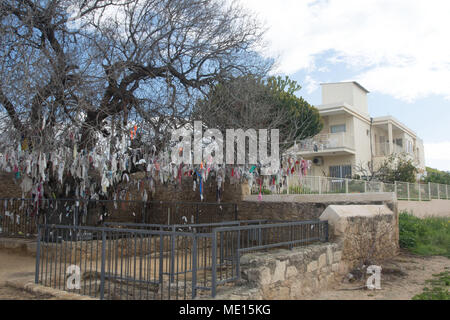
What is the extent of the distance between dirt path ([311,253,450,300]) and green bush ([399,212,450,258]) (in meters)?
0.52

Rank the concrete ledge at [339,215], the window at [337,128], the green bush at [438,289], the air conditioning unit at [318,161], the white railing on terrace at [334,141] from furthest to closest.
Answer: the air conditioning unit at [318,161] → the window at [337,128] → the white railing on terrace at [334,141] → the concrete ledge at [339,215] → the green bush at [438,289]

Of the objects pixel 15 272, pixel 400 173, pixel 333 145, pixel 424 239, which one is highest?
pixel 333 145

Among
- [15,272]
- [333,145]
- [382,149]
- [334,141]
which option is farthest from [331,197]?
[382,149]

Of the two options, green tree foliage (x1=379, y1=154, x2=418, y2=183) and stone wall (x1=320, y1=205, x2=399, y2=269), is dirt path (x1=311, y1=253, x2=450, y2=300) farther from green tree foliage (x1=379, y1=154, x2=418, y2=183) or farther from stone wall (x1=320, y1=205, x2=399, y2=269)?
green tree foliage (x1=379, y1=154, x2=418, y2=183)

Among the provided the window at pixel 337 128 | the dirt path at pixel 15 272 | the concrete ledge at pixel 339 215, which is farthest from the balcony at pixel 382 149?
the dirt path at pixel 15 272

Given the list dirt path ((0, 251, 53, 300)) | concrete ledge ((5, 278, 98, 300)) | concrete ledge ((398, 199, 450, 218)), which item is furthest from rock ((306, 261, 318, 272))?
concrete ledge ((398, 199, 450, 218))

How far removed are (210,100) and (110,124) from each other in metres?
2.77

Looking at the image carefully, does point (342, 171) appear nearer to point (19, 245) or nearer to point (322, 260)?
point (322, 260)

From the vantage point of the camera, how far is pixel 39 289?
622 cm

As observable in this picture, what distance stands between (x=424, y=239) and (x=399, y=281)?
4249 millimetres

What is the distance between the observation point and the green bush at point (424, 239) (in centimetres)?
1080

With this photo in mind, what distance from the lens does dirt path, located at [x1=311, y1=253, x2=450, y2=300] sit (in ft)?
22.9

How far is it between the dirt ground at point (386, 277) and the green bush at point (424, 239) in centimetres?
45

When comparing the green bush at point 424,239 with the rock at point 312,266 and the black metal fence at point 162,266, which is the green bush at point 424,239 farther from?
the rock at point 312,266
